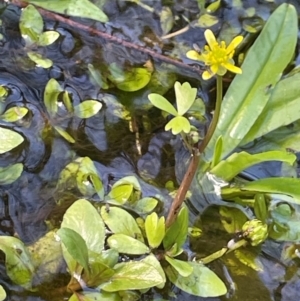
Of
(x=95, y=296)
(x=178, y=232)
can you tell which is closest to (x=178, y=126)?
(x=178, y=232)

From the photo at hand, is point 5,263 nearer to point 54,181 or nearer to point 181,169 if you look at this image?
point 54,181

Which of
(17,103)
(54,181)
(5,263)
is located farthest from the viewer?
(17,103)

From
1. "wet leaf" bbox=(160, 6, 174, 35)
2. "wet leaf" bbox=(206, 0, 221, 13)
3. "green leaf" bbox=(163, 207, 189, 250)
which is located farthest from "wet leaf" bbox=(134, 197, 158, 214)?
"wet leaf" bbox=(206, 0, 221, 13)

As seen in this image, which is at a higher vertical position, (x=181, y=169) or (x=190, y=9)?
(x=190, y=9)

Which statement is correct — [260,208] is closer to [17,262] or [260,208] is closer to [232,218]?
[232,218]

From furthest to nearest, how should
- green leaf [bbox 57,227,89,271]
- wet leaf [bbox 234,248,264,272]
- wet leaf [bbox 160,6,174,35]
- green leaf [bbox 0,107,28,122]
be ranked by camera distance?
wet leaf [bbox 160,6,174,35] → green leaf [bbox 0,107,28,122] → wet leaf [bbox 234,248,264,272] → green leaf [bbox 57,227,89,271]

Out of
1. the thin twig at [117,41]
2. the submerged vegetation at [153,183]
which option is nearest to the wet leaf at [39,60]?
the submerged vegetation at [153,183]

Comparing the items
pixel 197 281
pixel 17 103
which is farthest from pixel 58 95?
pixel 197 281

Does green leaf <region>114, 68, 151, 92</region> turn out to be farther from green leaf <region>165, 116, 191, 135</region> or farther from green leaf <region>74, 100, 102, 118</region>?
green leaf <region>165, 116, 191, 135</region>
